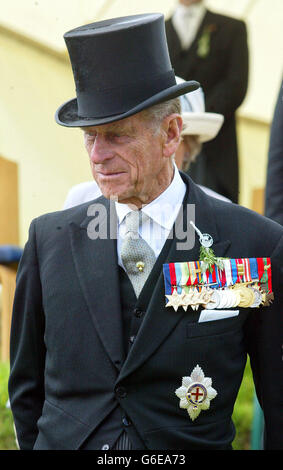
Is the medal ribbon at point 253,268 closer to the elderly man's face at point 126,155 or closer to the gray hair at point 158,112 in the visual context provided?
the elderly man's face at point 126,155

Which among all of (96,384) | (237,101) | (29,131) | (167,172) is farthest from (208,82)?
(96,384)

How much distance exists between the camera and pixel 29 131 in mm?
5016

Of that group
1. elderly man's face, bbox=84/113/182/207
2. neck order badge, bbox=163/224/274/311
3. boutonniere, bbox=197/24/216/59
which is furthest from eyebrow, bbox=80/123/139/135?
boutonniere, bbox=197/24/216/59

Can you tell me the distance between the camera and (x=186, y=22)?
19.1 ft

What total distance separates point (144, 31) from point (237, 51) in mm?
3171

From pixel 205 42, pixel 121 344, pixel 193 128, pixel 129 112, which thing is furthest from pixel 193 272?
pixel 205 42

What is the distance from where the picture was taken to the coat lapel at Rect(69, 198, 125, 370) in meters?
2.68

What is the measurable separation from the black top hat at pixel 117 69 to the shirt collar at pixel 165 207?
32 centimetres

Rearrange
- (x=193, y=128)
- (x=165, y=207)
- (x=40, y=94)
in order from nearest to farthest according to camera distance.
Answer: (x=165, y=207) → (x=193, y=128) → (x=40, y=94)

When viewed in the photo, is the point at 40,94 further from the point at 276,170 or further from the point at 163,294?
the point at 163,294

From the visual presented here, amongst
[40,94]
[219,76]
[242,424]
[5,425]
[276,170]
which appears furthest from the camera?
[219,76]

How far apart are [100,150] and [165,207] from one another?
12.7 inches

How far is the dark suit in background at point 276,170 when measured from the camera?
12.2 feet

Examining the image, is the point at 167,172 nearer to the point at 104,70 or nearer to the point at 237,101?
the point at 104,70
